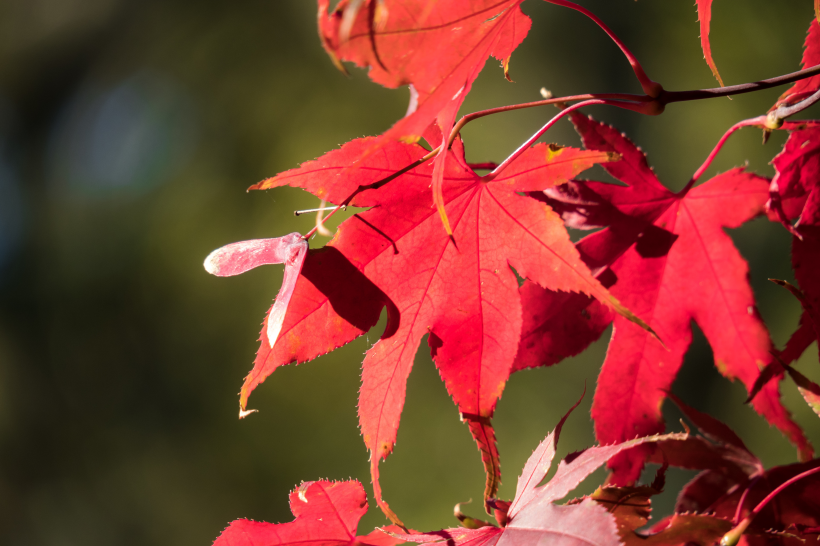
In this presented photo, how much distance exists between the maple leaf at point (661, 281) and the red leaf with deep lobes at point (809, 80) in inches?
2.8

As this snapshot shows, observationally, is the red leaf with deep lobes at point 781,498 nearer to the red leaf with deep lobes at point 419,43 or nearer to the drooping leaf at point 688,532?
the drooping leaf at point 688,532

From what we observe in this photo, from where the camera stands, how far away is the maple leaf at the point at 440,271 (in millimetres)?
315

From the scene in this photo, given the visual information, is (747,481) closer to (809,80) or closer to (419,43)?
(809,80)

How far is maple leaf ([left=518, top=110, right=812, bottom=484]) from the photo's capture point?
395mm

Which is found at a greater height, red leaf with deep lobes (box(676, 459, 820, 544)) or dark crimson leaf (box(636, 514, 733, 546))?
dark crimson leaf (box(636, 514, 733, 546))

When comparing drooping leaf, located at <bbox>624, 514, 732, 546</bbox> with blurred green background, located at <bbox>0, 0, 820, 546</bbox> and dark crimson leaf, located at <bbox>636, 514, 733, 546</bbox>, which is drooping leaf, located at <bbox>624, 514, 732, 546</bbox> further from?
blurred green background, located at <bbox>0, 0, 820, 546</bbox>

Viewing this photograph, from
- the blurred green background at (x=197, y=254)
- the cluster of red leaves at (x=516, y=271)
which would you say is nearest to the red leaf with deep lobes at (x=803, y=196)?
the cluster of red leaves at (x=516, y=271)

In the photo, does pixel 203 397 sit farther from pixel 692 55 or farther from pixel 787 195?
pixel 692 55

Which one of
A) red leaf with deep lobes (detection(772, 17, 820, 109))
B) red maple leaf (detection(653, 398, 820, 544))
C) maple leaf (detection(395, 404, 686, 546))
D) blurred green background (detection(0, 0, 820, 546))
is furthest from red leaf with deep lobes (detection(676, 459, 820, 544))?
blurred green background (detection(0, 0, 820, 546))

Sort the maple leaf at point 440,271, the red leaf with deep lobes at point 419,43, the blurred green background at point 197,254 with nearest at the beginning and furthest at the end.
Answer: the red leaf with deep lobes at point 419,43
the maple leaf at point 440,271
the blurred green background at point 197,254

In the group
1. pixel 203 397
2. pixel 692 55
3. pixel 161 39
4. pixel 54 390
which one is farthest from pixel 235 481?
pixel 692 55

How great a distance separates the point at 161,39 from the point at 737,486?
292 centimetres

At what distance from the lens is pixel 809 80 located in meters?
0.34

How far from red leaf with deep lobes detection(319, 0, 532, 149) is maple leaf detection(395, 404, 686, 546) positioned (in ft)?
0.61
